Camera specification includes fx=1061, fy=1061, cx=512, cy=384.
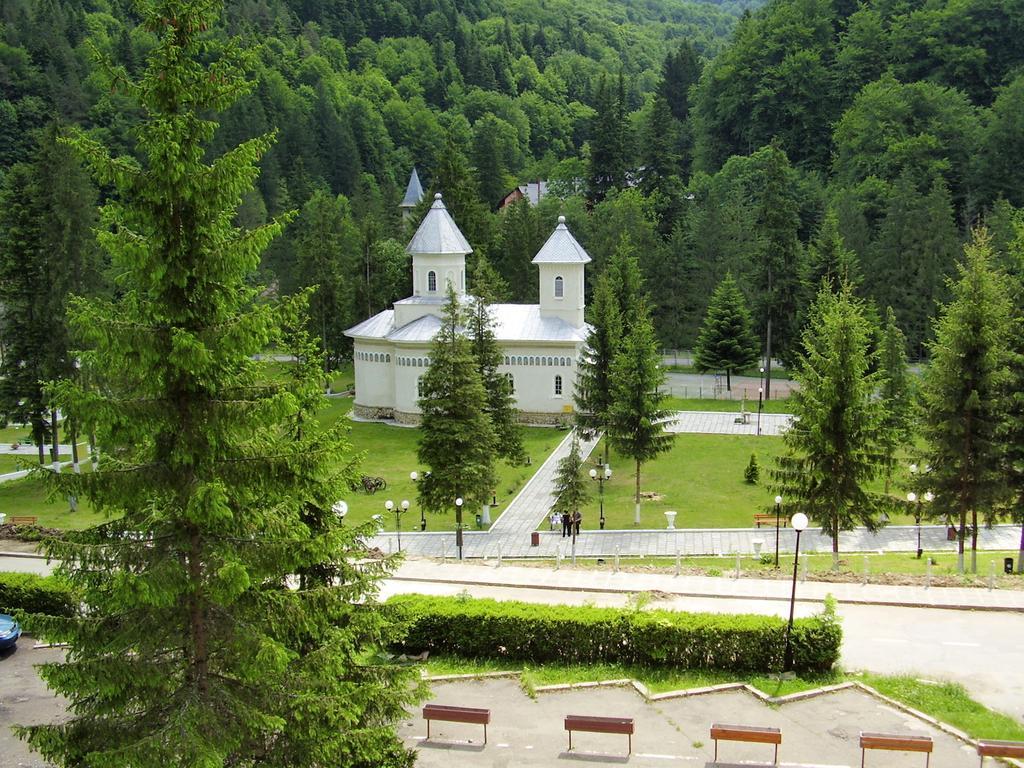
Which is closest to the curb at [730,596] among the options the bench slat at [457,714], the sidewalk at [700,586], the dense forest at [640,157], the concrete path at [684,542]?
the sidewalk at [700,586]

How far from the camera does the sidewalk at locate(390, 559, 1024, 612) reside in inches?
910

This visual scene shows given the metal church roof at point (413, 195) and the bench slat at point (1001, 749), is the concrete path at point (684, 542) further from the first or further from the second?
the metal church roof at point (413, 195)

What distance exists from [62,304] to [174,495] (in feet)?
101

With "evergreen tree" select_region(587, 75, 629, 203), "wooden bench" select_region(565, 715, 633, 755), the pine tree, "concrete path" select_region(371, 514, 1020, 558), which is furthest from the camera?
"evergreen tree" select_region(587, 75, 629, 203)

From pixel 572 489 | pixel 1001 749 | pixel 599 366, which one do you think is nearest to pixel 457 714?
pixel 1001 749

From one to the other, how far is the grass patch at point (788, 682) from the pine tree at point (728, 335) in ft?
115

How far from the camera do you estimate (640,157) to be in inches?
3216

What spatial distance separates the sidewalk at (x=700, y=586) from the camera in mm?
23109

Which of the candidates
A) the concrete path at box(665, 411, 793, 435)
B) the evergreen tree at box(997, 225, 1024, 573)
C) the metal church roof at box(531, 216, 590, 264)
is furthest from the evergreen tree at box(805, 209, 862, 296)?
the evergreen tree at box(997, 225, 1024, 573)

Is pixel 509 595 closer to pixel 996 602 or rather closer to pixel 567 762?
pixel 567 762

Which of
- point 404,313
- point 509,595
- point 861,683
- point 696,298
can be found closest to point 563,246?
point 404,313

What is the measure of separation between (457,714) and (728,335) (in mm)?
39688

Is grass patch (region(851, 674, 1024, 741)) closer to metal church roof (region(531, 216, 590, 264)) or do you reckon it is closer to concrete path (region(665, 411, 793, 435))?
concrete path (region(665, 411, 793, 435))

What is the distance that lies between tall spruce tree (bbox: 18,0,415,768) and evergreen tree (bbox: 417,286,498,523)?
1911 centimetres
